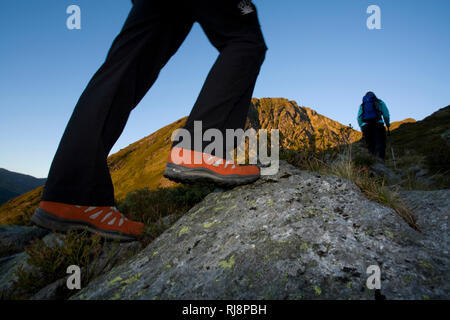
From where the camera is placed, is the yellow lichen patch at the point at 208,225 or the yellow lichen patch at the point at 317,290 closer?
the yellow lichen patch at the point at 317,290

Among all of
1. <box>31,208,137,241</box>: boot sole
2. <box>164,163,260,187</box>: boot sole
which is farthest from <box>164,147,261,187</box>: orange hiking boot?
<box>31,208,137,241</box>: boot sole

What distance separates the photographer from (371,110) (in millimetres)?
9906

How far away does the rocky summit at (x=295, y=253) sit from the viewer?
3.28 feet

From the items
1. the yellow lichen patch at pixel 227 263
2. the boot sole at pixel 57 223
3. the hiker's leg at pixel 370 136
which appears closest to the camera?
the yellow lichen patch at pixel 227 263

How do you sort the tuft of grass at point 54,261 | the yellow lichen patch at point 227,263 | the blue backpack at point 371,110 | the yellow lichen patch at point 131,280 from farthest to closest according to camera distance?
1. the blue backpack at point 371,110
2. the tuft of grass at point 54,261
3. the yellow lichen patch at point 131,280
4. the yellow lichen patch at point 227,263

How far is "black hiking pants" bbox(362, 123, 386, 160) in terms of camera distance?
953cm

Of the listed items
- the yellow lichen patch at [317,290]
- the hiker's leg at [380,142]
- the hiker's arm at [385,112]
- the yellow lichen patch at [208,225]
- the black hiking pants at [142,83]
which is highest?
the hiker's arm at [385,112]

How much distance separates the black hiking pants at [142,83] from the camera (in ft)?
5.35

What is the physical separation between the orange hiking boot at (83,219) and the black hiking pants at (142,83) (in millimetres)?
54

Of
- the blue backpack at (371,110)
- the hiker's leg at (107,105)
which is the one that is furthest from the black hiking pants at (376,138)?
the hiker's leg at (107,105)

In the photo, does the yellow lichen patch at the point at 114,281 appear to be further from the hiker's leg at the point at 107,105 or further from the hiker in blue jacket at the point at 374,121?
the hiker in blue jacket at the point at 374,121

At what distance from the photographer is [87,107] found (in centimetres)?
168

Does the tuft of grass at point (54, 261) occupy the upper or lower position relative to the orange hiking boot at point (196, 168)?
lower
